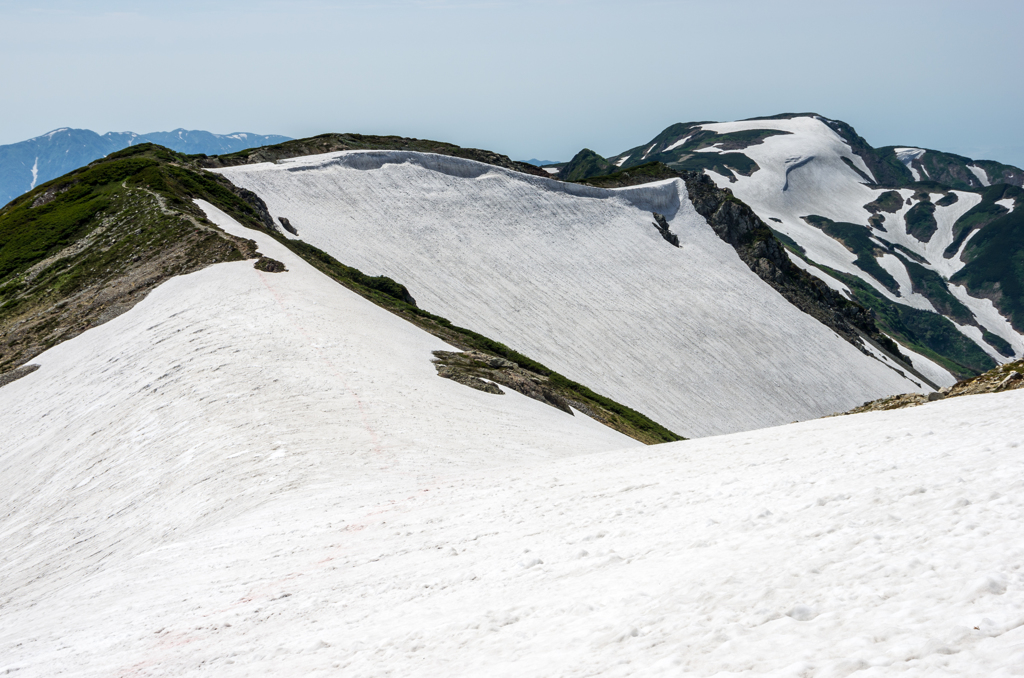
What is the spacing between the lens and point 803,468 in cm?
1396

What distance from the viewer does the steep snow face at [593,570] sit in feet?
25.0

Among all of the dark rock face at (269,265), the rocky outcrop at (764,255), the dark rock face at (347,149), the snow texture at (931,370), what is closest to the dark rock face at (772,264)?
the rocky outcrop at (764,255)

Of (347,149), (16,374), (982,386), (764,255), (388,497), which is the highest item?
(347,149)

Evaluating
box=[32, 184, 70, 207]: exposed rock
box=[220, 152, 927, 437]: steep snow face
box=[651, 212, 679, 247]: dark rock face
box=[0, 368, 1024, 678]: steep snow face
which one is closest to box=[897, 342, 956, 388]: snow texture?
box=[220, 152, 927, 437]: steep snow face

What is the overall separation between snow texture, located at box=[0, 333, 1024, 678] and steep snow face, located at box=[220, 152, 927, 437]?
4057 cm

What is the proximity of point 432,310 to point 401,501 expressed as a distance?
4485 centimetres

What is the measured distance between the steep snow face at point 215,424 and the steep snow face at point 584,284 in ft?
93.6

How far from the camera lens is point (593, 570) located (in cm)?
1110

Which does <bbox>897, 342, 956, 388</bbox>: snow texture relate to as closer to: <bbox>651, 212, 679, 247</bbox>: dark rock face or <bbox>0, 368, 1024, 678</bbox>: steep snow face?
<bbox>651, 212, 679, 247</bbox>: dark rock face

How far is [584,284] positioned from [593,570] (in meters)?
63.9

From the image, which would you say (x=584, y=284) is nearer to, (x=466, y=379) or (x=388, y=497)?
(x=466, y=379)

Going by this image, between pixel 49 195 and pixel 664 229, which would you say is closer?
pixel 49 195

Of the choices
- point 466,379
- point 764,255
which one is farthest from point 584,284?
point 466,379

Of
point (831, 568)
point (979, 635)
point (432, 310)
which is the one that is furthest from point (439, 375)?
point (432, 310)
